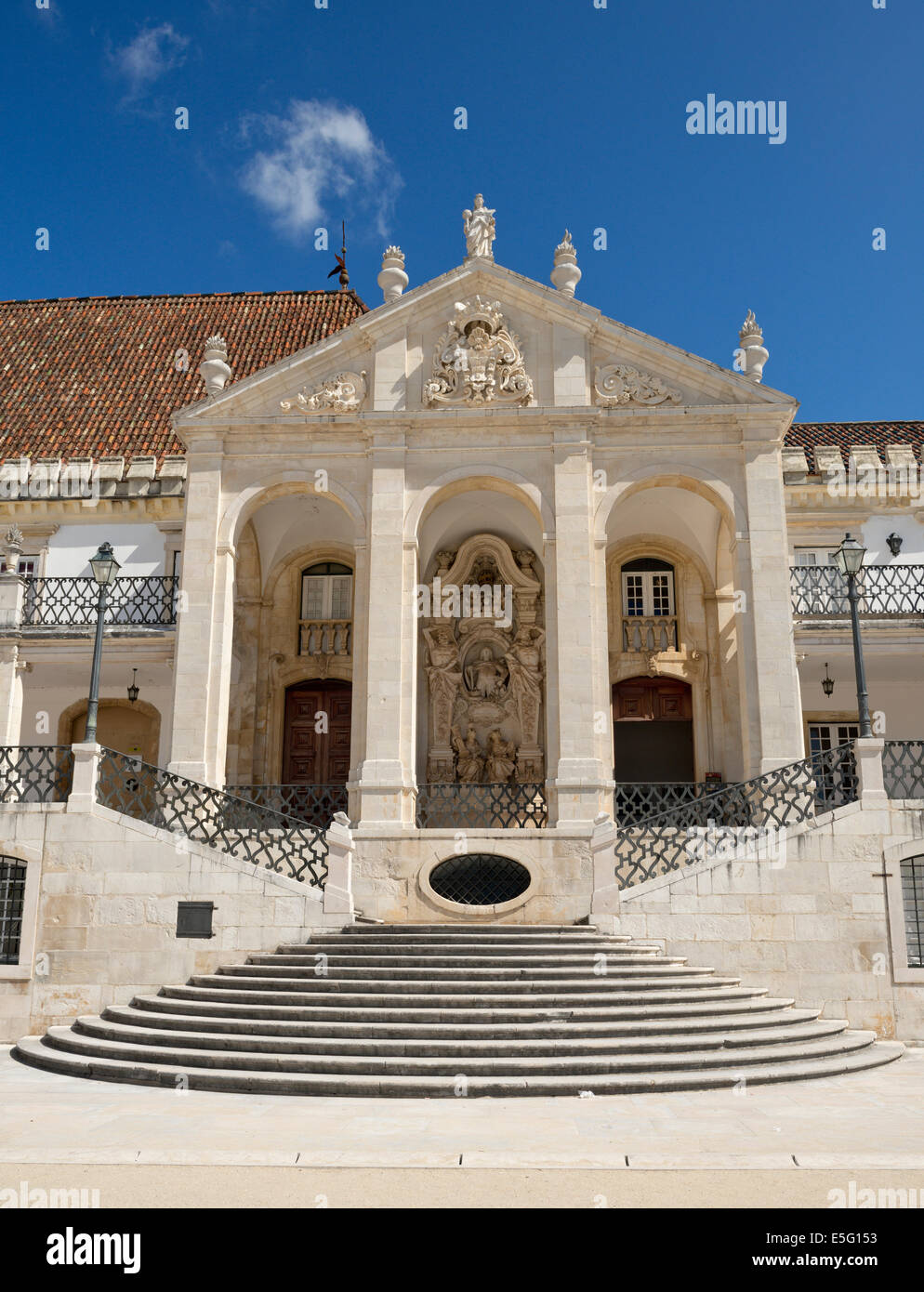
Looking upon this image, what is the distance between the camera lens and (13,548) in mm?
22172

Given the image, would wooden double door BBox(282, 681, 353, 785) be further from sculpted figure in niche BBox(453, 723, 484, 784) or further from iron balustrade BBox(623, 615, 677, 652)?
iron balustrade BBox(623, 615, 677, 652)

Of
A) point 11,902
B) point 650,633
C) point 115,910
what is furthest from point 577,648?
point 11,902

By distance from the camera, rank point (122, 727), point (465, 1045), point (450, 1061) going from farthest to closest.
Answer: point (122, 727)
point (465, 1045)
point (450, 1061)

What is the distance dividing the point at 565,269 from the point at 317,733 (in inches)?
427

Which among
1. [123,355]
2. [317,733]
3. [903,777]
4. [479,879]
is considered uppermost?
[123,355]

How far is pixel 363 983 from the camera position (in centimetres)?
1270

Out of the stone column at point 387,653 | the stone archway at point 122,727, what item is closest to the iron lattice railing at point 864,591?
the stone column at point 387,653

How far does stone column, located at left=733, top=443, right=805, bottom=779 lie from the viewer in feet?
57.5

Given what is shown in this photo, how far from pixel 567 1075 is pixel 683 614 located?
1306 centimetres

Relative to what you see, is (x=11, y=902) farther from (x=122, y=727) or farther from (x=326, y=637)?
(x=326, y=637)

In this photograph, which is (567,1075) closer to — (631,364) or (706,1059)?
(706,1059)

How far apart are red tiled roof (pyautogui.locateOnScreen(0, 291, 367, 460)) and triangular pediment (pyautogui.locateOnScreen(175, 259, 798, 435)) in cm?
655

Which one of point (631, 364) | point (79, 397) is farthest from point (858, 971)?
point (79, 397)

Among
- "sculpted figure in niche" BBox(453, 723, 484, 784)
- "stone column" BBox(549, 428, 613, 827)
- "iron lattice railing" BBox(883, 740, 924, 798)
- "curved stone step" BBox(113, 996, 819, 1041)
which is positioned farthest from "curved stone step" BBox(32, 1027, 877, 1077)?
"sculpted figure in niche" BBox(453, 723, 484, 784)
